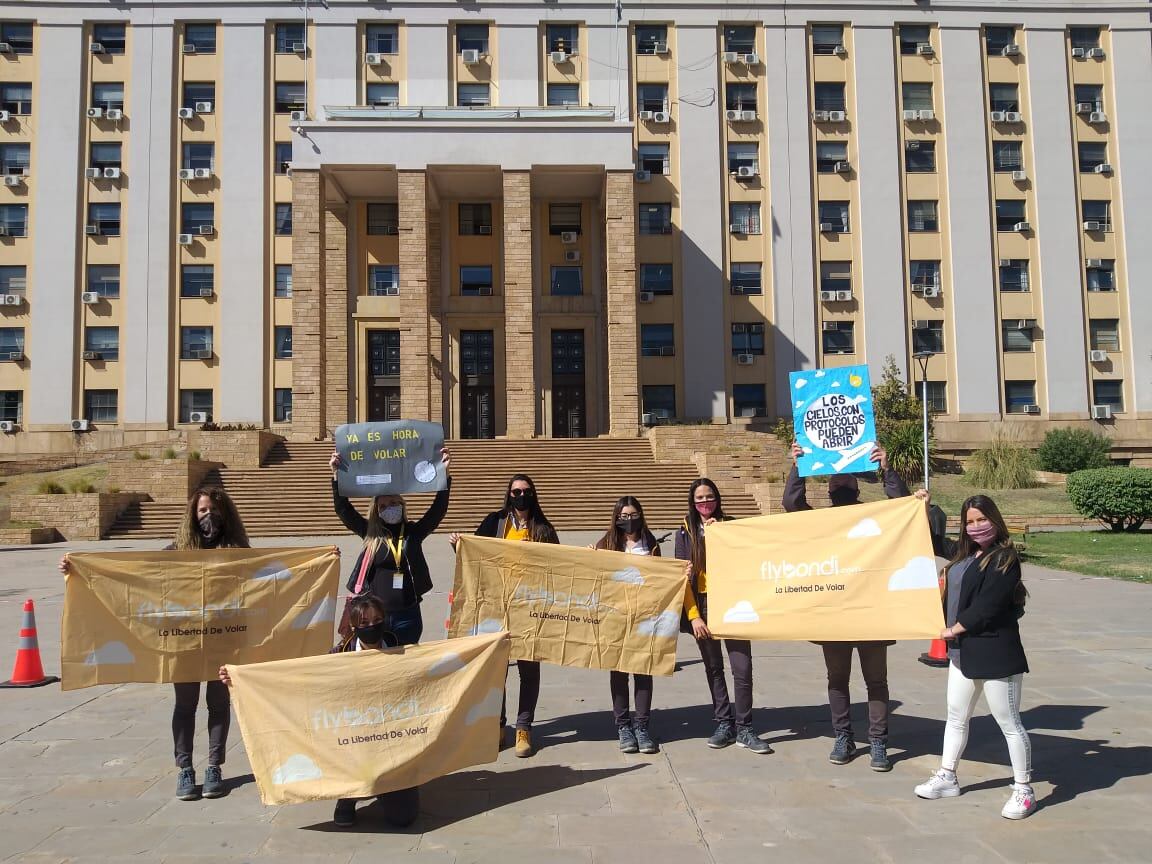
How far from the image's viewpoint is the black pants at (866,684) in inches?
224

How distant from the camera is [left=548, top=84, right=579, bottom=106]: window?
39.1 m

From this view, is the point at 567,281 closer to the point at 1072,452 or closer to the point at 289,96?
the point at 289,96

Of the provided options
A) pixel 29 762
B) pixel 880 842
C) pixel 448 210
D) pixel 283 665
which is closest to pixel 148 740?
pixel 29 762

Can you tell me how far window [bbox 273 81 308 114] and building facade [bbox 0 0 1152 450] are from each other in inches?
A: 5.6

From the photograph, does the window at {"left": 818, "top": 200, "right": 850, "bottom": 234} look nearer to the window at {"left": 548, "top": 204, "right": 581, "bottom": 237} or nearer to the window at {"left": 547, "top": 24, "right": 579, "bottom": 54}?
the window at {"left": 548, "top": 204, "right": 581, "bottom": 237}

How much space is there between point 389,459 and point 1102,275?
43.2m

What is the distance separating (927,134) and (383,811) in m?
41.8

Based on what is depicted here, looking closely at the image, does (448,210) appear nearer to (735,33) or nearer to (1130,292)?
(735,33)

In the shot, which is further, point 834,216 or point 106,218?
point 834,216

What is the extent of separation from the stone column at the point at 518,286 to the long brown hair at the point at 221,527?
2766 cm

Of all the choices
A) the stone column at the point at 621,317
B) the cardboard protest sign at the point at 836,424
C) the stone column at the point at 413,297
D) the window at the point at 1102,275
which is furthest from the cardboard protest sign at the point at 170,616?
the window at the point at 1102,275

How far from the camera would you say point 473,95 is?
3875 cm

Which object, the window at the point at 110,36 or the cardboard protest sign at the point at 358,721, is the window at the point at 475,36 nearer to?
the window at the point at 110,36

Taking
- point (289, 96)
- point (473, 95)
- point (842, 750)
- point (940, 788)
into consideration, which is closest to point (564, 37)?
point (473, 95)
